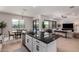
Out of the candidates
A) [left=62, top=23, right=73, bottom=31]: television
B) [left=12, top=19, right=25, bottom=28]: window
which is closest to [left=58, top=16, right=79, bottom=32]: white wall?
[left=62, top=23, right=73, bottom=31]: television

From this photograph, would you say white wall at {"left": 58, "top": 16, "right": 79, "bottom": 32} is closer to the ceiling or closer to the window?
the ceiling

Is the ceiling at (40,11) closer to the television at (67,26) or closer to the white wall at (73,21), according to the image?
the white wall at (73,21)

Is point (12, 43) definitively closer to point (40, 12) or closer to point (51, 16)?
point (40, 12)

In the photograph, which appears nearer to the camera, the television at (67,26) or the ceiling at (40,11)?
A: the ceiling at (40,11)

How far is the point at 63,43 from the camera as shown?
209 cm

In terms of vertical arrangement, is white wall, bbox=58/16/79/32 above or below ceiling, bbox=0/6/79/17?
below

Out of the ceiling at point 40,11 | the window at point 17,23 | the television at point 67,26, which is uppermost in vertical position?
the ceiling at point 40,11

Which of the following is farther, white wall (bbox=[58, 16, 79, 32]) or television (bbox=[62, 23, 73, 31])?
television (bbox=[62, 23, 73, 31])

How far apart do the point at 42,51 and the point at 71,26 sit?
1148 millimetres

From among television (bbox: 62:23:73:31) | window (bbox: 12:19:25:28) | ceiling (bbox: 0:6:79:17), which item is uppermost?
ceiling (bbox: 0:6:79:17)

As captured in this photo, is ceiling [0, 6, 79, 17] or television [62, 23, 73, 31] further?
television [62, 23, 73, 31]

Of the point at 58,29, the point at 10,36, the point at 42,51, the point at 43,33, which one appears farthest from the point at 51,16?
the point at 10,36

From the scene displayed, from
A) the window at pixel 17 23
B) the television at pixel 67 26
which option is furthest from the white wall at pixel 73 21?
the window at pixel 17 23

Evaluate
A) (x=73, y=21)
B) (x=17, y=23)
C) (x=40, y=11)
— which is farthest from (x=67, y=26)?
(x=17, y=23)
